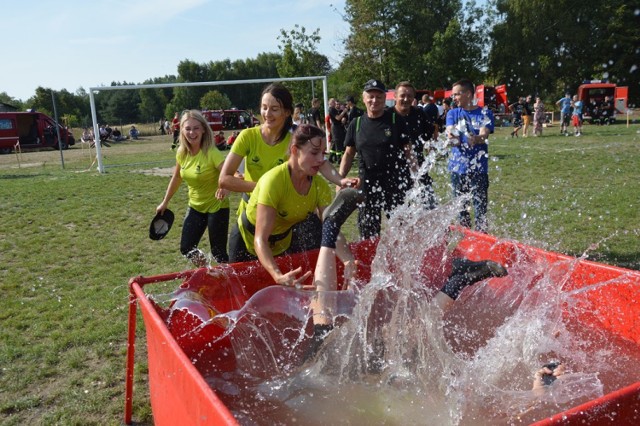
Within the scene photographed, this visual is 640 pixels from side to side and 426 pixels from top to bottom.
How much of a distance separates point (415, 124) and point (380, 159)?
0.61m

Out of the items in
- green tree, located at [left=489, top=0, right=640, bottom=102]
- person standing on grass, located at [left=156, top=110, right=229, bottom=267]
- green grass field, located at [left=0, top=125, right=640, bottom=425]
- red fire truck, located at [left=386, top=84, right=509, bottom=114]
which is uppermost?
green tree, located at [left=489, top=0, right=640, bottom=102]

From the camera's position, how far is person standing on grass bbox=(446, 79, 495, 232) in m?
5.57

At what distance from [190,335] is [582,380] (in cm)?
233

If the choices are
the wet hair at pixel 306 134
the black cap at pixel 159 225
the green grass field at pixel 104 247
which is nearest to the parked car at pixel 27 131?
the green grass field at pixel 104 247

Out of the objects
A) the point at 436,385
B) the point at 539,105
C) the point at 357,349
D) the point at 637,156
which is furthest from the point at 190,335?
the point at 539,105

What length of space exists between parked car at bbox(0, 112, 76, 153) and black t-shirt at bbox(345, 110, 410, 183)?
3136 centimetres

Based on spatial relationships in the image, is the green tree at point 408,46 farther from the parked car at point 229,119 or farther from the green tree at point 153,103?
the green tree at point 153,103

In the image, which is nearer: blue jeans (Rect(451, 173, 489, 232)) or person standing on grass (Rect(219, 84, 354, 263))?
person standing on grass (Rect(219, 84, 354, 263))

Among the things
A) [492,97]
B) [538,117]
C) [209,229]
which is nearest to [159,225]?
[209,229]

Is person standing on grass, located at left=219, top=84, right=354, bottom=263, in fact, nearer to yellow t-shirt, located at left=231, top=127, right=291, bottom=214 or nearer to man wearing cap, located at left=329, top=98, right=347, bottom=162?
yellow t-shirt, located at left=231, top=127, right=291, bottom=214

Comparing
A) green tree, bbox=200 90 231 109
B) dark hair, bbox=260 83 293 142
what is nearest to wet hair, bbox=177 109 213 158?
dark hair, bbox=260 83 293 142

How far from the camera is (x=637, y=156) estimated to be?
527 inches

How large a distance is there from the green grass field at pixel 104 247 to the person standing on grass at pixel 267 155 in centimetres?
141

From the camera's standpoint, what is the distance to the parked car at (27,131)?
1262 inches
